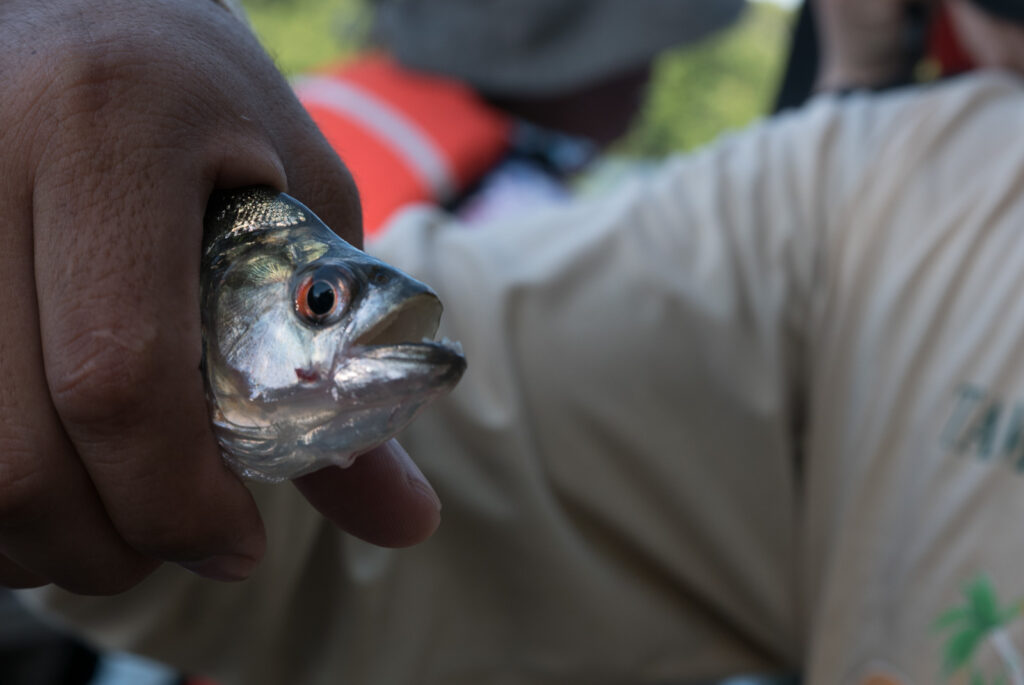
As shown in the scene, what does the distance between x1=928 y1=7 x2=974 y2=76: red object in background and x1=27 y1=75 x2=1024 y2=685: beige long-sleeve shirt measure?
1.60 feet

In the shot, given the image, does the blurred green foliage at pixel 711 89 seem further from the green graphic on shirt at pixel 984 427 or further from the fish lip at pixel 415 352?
the fish lip at pixel 415 352

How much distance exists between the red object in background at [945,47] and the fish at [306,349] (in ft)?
5.06

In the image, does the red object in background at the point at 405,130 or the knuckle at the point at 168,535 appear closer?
the knuckle at the point at 168,535

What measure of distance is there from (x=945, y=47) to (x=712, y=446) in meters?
1.07

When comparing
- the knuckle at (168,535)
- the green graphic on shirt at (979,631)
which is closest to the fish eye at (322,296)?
the knuckle at (168,535)

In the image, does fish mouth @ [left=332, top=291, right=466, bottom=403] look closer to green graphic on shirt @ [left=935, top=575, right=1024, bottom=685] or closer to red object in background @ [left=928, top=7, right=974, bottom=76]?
green graphic on shirt @ [left=935, top=575, right=1024, bottom=685]

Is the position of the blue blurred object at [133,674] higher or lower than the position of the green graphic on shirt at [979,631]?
lower

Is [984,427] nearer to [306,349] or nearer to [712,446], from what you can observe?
[712,446]

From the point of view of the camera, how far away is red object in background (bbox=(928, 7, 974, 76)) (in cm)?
161

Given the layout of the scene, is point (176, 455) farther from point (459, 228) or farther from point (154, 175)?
point (459, 228)

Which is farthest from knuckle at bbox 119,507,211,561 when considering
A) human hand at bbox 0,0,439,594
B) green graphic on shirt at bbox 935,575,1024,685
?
green graphic on shirt at bbox 935,575,1024,685

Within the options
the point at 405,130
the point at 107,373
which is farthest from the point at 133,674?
the point at 107,373

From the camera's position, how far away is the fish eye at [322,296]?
376 mm

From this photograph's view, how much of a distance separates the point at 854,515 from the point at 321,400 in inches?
30.2
